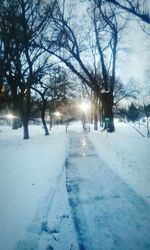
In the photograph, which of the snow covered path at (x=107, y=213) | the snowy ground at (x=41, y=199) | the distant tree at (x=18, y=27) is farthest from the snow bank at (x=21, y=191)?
the distant tree at (x=18, y=27)

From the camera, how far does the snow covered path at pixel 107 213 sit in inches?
199

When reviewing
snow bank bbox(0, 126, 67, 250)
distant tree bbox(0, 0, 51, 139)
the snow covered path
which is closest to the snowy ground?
snow bank bbox(0, 126, 67, 250)

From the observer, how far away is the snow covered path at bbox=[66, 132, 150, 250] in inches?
199

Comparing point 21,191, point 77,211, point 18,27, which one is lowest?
point 77,211

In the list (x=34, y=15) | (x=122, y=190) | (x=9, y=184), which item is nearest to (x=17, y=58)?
(x=34, y=15)

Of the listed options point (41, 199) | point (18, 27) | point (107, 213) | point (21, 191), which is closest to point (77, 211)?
point (107, 213)

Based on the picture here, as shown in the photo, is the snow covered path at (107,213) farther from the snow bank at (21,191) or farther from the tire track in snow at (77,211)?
the snow bank at (21,191)

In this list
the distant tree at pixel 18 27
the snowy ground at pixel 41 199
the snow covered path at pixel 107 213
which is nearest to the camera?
the snow covered path at pixel 107 213

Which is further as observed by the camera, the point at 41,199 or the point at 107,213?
the point at 41,199

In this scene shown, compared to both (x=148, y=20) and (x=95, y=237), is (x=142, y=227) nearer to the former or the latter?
(x=95, y=237)

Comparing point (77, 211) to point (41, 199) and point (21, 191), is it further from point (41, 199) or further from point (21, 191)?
point (21, 191)

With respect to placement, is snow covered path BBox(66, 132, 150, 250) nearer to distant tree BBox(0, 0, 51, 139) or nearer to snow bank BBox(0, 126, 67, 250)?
snow bank BBox(0, 126, 67, 250)

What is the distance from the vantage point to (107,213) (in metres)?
6.36

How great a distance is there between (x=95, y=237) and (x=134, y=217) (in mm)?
1190
